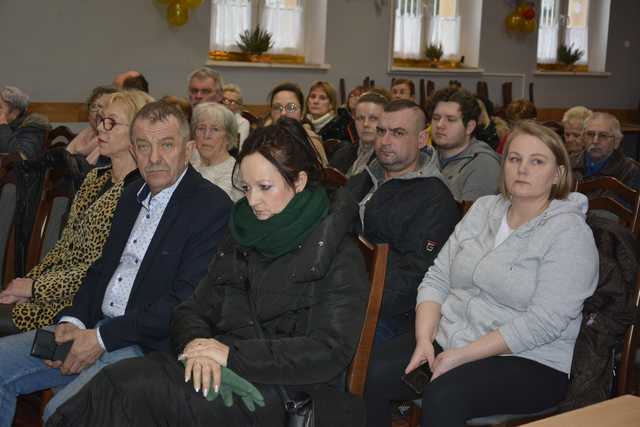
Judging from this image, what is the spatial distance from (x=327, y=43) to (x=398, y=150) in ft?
21.9

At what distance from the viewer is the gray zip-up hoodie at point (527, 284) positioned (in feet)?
7.16

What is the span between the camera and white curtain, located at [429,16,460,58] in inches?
435

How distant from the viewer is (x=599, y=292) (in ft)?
7.45

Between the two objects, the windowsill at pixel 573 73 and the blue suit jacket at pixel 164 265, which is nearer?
the blue suit jacket at pixel 164 265

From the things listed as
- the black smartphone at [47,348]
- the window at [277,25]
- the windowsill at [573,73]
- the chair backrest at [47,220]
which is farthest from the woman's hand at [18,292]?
the windowsill at [573,73]

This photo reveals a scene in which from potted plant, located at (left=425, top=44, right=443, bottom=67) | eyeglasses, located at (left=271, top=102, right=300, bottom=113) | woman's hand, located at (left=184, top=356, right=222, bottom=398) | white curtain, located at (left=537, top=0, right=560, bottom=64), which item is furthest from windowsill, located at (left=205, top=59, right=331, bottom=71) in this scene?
woman's hand, located at (left=184, top=356, right=222, bottom=398)

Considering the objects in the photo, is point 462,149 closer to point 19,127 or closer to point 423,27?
point 19,127

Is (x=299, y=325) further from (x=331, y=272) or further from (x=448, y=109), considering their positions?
(x=448, y=109)

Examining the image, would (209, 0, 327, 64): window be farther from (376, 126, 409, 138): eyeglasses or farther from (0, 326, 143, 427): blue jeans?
(0, 326, 143, 427): blue jeans

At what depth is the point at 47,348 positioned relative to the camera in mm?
2398

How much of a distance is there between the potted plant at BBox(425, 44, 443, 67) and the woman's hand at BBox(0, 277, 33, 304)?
8622 millimetres

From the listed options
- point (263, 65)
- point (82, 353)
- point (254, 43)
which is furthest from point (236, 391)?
point (254, 43)

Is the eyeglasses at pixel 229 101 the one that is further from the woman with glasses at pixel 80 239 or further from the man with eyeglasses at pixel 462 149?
the woman with glasses at pixel 80 239

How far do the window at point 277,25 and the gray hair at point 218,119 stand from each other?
4.99 metres
